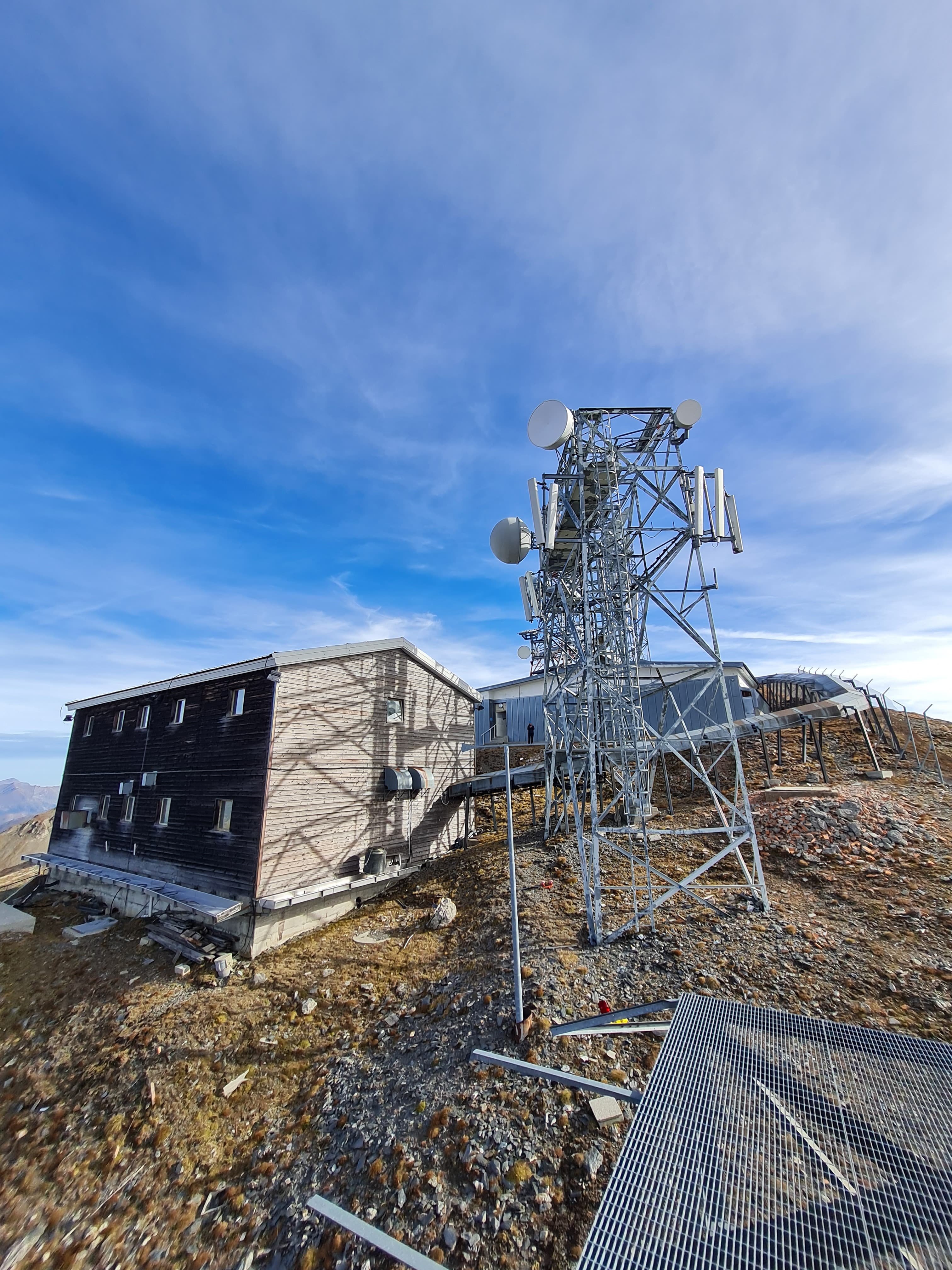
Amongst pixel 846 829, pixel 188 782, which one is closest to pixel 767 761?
pixel 846 829

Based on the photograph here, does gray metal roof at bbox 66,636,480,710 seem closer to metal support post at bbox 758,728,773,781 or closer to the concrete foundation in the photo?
the concrete foundation

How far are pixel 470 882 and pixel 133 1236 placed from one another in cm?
1053

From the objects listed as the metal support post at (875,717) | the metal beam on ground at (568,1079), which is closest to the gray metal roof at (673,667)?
the metal support post at (875,717)

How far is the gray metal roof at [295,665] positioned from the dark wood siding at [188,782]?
0.27 meters

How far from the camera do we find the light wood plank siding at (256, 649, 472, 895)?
15625mm

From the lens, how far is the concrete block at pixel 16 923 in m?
18.4

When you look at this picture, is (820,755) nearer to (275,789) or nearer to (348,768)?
(348,768)

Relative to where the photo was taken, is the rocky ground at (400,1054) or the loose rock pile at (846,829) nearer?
the rocky ground at (400,1054)

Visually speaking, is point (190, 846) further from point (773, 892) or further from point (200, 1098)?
point (773, 892)

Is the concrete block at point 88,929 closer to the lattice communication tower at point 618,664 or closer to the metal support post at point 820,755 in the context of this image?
the lattice communication tower at point 618,664

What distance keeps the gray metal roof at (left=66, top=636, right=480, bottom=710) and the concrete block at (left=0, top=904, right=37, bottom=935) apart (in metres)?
8.70

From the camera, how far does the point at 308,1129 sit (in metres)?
7.98

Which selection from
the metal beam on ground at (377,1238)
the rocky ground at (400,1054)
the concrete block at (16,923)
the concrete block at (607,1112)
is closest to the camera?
the metal beam on ground at (377,1238)

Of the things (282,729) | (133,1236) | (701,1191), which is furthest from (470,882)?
(701,1191)
